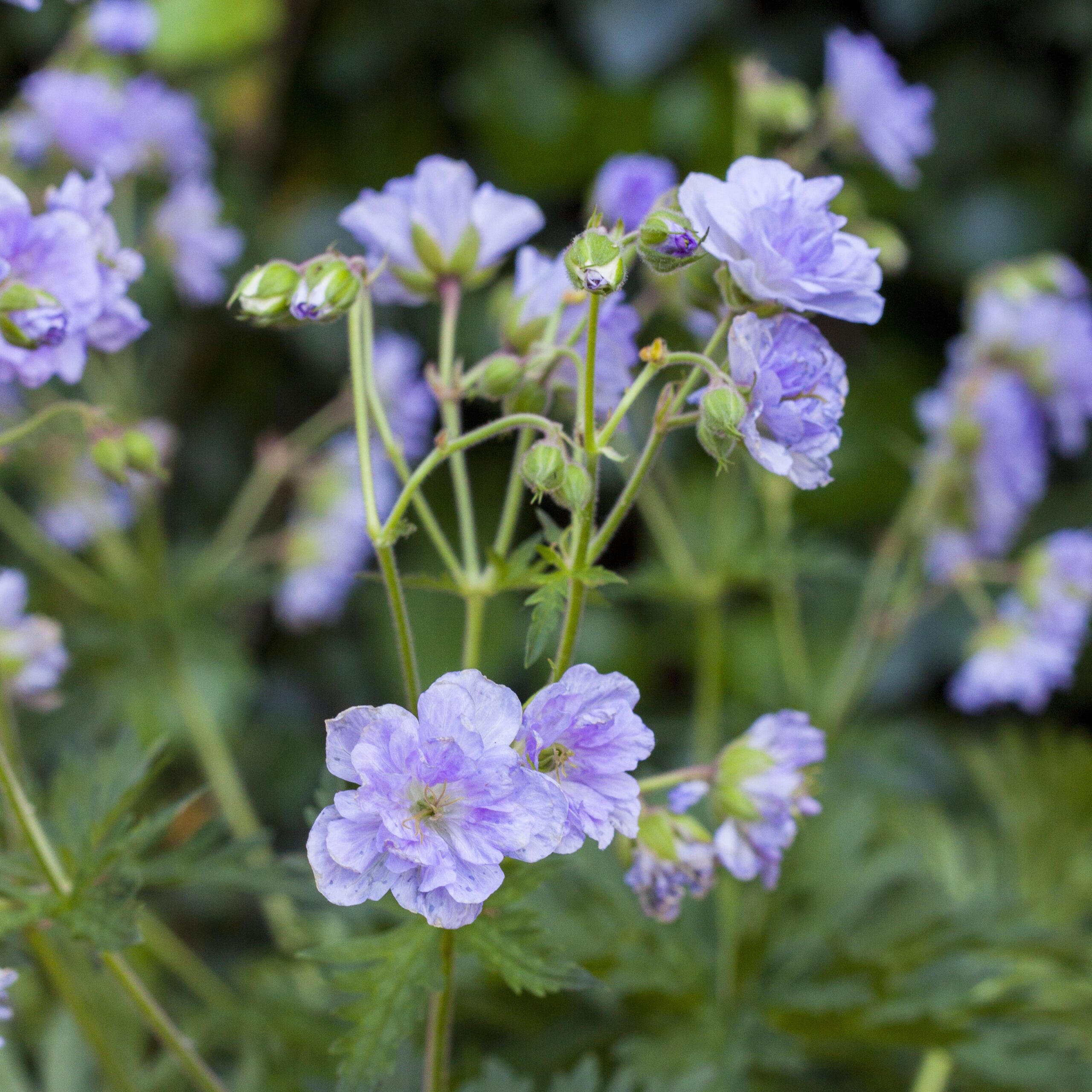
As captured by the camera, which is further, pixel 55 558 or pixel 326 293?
pixel 55 558

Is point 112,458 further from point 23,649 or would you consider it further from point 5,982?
point 5,982

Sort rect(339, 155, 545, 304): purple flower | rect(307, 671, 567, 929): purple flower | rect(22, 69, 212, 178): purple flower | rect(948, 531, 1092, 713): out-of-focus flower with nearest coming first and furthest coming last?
rect(307, 671, 567, 929): purple flower → rect(339, 155, 545, 304): purple flower → rect(22, 69, 212, 178): purple flower → rect(948, 531, 1092, 713): out-of-focus flower

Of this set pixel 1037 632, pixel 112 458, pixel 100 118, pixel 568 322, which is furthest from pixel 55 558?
pixel 1037 632

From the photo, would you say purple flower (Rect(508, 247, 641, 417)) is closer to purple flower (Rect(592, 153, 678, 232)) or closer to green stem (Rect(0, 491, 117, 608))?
purple flower (Rect(592, 153, 678, 232))

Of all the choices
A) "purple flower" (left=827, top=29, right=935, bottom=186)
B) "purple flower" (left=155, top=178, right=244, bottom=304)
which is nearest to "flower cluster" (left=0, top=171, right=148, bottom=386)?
"purple flower" (left=155, top=178, right=244, bottom=304)

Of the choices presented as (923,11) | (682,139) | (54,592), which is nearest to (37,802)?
(54,592)
